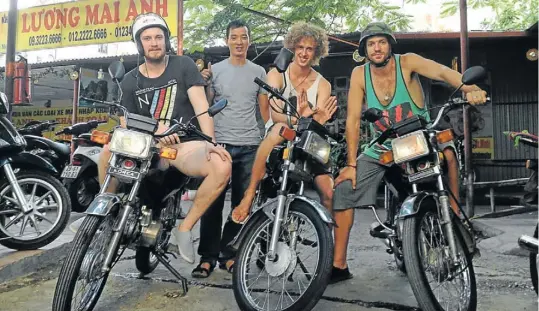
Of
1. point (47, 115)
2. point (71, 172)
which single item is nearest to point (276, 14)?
point (71, 172)

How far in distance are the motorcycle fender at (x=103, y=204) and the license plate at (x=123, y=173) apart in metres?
0.12

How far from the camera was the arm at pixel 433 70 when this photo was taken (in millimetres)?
3102

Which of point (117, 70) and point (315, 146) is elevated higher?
point (117, 70)

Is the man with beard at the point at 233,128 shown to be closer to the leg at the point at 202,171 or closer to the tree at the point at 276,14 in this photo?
the leg at the point at 202,171

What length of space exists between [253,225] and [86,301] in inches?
39.0

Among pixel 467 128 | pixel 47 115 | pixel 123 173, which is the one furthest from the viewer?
pixel 47 115

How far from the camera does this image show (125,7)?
8.98 metres

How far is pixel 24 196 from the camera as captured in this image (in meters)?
3.86

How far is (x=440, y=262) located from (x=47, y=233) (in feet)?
9.89

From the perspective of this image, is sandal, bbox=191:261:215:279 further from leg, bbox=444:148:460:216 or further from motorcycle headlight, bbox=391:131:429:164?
leg, bbox=444:148:460:216

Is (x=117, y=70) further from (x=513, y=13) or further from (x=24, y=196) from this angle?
(x=513, y=13)

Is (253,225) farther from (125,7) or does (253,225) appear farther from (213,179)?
(125,7)

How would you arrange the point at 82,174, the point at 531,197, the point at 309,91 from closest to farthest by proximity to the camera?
the point at 309,91
the point at 531,197
the point at 82,174

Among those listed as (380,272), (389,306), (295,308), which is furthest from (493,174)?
(295,308)
